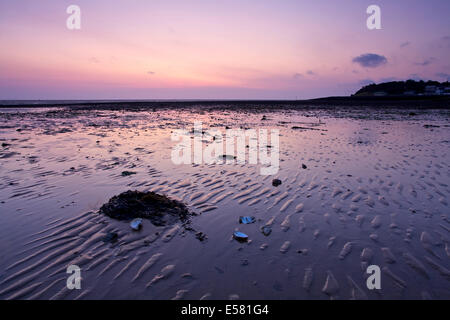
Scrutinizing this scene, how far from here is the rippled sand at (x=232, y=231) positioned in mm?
3400

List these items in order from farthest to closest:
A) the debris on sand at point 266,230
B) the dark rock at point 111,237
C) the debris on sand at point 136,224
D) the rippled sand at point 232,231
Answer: the debris on sand at point 136,224 → the debris on sand at point 266,230 → the dark rock at point 111,237 → the rippled sand at point 232,231

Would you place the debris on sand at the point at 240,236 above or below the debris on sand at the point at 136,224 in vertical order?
below

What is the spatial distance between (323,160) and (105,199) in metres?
7.87

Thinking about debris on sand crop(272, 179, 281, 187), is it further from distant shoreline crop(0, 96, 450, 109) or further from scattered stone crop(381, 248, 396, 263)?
distant shoreline crop(0, 96, 450, 109)

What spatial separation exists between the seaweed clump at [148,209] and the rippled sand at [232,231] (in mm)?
229

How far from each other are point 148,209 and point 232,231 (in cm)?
192

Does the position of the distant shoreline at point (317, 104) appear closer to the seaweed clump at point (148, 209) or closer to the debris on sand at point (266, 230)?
the seaweed clump at point (148, 209)

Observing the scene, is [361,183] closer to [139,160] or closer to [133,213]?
[133,213]

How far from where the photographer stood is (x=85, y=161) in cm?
970

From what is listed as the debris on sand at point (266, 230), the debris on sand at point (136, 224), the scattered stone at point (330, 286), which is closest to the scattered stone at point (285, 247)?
the debris on sand at point (266, 230)

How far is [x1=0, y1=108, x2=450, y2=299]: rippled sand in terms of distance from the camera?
11.2 ft

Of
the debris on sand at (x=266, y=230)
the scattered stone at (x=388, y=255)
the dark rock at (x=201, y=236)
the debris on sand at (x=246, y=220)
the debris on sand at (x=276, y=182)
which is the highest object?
the debris on sand at (x=276, y=182)

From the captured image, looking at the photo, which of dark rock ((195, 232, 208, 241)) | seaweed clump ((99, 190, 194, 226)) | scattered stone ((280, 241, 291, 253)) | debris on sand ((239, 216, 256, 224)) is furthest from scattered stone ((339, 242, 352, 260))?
seaweed clump ((99, 190, 194, 226))

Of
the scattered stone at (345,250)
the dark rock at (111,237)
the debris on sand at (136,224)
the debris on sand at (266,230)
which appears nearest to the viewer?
the scattered stone at (345,250)
